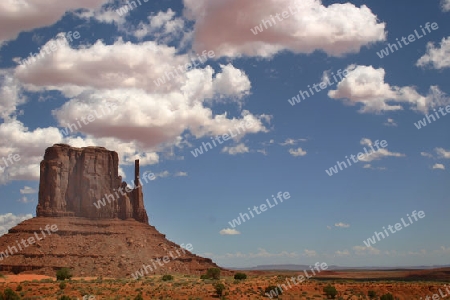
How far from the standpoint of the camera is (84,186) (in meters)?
115

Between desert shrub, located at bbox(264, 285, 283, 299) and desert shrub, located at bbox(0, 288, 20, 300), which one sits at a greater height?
desert shrub, located at bbox(0, 288, 20, 300)

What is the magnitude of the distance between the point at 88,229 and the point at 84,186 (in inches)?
504

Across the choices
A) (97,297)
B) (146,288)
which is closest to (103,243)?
(146,288)

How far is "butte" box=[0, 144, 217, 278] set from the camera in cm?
9212

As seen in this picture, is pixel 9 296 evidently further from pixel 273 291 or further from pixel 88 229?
pixel 88 229

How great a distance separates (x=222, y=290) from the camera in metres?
51.4

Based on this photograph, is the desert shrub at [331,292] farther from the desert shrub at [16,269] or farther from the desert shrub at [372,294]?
the desert shrub at [16,269]

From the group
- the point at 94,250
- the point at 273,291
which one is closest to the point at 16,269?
the point at 94,250

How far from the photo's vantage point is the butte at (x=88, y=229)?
92.1m

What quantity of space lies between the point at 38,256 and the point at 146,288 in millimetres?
44668

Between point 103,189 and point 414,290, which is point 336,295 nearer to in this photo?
point 414,290

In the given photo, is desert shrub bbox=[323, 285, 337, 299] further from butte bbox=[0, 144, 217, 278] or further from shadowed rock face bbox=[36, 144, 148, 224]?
shadowed rock face bbox=[36, 144, 148, 224]

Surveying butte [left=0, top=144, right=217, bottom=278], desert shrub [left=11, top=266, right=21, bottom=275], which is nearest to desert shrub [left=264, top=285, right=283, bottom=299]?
butte [left=0, top=144, right=217, bottom=278]

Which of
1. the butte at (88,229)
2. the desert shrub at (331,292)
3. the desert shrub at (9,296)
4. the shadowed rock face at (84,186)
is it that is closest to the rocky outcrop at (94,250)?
the butte at (88,229)
